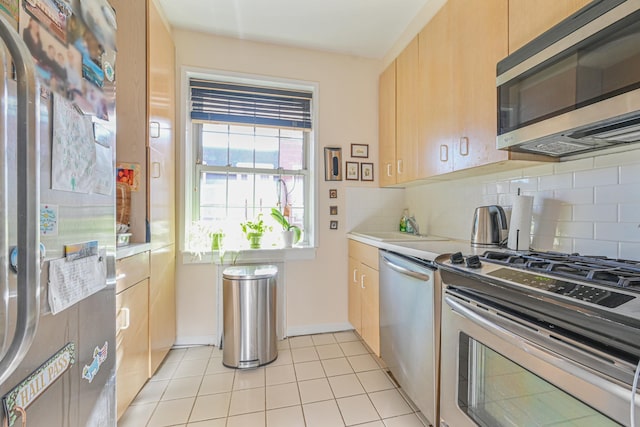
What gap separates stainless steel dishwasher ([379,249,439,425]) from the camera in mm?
1311

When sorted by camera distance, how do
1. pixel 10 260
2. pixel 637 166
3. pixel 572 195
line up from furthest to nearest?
1. pixel 572 195
2. pixel 637 166
3. pixel 10 260

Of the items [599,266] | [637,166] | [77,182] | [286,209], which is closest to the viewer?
[77,182]

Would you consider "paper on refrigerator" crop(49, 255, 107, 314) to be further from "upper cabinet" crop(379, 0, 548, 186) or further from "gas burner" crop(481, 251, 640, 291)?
"upper cabinet" crop(379, 0, 548, 186)

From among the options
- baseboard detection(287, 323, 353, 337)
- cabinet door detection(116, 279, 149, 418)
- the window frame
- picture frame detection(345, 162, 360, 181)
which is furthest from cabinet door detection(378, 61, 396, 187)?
cabinet door detection(116, 279, 149, 418)

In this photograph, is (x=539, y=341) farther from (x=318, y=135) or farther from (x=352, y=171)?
(x=318, y=135)

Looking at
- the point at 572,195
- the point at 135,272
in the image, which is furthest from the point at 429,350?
the point at 135,272

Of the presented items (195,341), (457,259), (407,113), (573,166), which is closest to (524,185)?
(573,166)

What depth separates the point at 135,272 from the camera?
1517 millimetres

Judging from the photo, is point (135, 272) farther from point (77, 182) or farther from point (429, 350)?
point (429, 350)

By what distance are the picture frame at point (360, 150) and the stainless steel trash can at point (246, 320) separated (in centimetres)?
144

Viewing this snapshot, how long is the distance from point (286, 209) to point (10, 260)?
2145 millimetres

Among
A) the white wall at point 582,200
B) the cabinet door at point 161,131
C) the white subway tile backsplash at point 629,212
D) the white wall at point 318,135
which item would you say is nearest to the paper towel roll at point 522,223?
the white wall at point 582,200

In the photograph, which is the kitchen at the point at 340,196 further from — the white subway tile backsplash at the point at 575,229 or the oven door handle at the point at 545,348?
the oven door handle at the point at 545,348

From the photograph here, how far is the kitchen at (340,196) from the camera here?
145 cm
